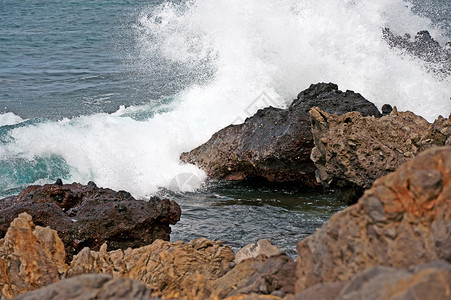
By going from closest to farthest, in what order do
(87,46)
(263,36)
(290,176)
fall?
(290,176) → (263,36) → (87,46)

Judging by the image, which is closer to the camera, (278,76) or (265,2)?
(278,76)

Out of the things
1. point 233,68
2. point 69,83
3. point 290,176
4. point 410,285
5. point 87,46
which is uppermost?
point 87,46

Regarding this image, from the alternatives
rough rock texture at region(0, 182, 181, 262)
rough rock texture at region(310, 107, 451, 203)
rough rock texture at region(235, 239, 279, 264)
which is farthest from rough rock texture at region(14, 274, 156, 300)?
rough rock texture at region(310, 107, 451, 203)

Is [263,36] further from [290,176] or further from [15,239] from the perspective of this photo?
[15,239]

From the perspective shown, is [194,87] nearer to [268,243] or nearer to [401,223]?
[268,243]

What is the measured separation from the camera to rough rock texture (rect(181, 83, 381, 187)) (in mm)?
→ 7297

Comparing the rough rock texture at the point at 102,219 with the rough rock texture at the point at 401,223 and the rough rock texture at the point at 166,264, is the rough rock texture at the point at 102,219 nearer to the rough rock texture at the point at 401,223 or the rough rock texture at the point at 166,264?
the rough rock texture at the point at 166,264

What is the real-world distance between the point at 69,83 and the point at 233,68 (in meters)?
4.74

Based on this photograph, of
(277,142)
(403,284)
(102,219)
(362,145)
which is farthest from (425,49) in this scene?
(403,284)

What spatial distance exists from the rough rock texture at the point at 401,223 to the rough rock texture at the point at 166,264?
1.44 meters

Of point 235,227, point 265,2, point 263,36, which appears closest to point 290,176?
point 235,227

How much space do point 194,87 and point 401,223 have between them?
1065 cm

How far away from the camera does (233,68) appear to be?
1324 centimetres

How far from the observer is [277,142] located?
24.2 ft
